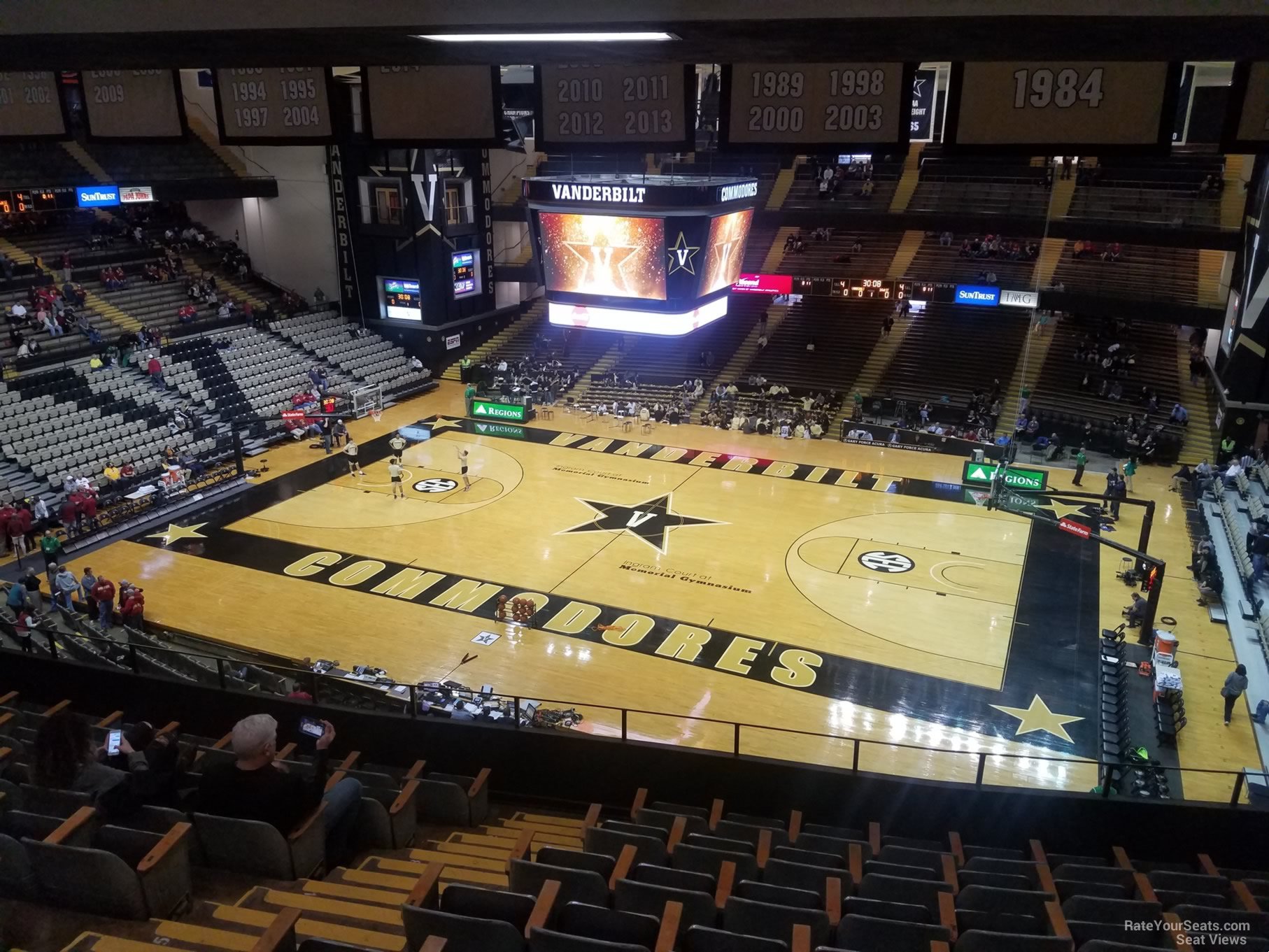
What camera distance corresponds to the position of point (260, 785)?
5336 millimetres

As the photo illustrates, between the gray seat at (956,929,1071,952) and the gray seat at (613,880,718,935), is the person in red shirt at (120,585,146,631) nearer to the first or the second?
the gray seat at (613,880,718,935)

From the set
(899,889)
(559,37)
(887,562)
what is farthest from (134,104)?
(887,562)

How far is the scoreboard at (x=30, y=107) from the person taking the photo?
7.73 meters

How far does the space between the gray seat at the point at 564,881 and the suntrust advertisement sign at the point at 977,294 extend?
30776 mm

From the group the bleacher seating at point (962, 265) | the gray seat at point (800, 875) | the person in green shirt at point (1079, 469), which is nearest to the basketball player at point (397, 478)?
the gray seat at point (800, 875)

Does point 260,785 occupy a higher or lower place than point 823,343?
higher

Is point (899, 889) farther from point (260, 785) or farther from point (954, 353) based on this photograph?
point (954, 353)

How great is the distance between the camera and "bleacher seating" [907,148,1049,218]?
3344 centimetres

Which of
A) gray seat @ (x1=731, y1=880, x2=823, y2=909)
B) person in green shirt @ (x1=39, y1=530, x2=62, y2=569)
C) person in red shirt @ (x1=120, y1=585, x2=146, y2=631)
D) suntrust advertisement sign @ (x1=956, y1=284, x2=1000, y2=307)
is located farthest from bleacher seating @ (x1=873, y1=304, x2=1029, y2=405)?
gray seat @ (x1=731, y1=880, x2=823, y2=909)

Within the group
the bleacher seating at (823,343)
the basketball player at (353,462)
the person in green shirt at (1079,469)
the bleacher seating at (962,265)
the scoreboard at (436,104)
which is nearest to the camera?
the scoreboard at (436,104)

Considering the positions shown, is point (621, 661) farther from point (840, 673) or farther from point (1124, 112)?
point (1124, 112)

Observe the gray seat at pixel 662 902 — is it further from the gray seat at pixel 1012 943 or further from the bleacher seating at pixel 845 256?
the bleacher seating at pixel 845 256

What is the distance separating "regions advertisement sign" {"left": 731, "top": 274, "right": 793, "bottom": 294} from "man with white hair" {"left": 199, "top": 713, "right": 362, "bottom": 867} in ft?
106

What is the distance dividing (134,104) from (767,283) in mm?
30156
